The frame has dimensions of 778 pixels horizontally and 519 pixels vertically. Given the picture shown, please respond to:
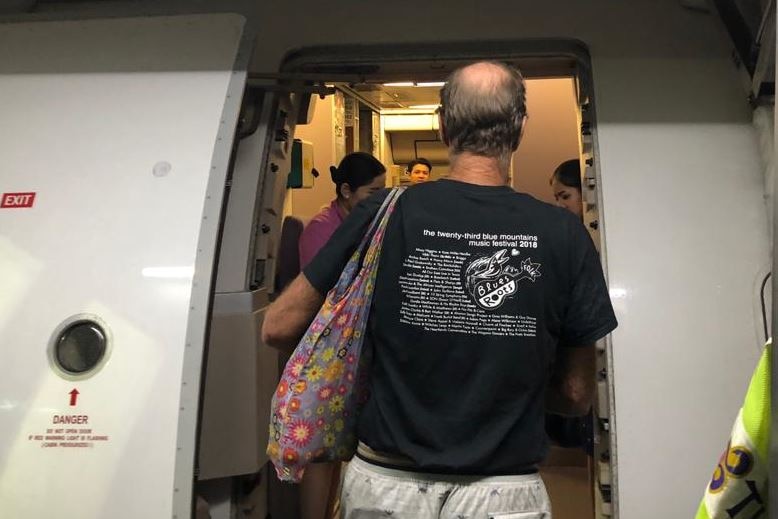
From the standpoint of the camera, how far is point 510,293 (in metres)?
1.13

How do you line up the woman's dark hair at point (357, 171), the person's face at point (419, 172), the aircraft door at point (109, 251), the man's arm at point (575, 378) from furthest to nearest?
the person's face at point (419, 172), the woman's dark hair at point (357, 171), the aircraft door at point (109, 251), the man's arm at point (575, 378)

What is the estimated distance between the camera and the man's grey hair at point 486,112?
1182 mm

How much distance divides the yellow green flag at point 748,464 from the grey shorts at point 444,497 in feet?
1.28

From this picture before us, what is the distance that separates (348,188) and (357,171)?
0.25ft

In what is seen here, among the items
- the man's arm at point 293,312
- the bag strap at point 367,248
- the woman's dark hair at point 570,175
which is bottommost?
the man's arm at point 293,312

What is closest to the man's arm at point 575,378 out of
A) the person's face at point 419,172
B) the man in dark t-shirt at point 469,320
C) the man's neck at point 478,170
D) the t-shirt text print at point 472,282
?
the man in dark t-shirt at point 469,320

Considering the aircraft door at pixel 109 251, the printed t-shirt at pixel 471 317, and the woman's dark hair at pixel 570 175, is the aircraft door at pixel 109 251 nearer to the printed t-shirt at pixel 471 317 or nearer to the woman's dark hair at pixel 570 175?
the printed t-shirt at pixel 471 317

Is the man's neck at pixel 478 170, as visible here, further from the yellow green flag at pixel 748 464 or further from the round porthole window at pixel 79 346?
the round porthole window at pixel 79 346

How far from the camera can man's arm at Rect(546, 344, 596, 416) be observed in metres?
1.26

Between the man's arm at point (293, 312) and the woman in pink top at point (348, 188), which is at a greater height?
the woman in pink top at point (348, 188)

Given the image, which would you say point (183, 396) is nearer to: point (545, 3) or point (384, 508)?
point (384, 508)

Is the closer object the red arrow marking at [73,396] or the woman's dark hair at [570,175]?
the red arrow marking at [73,396]

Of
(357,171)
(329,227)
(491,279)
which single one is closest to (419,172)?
(357,171)

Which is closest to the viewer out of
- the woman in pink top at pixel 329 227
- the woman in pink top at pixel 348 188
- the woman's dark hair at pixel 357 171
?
the woman in pink top at pixel 329 227
